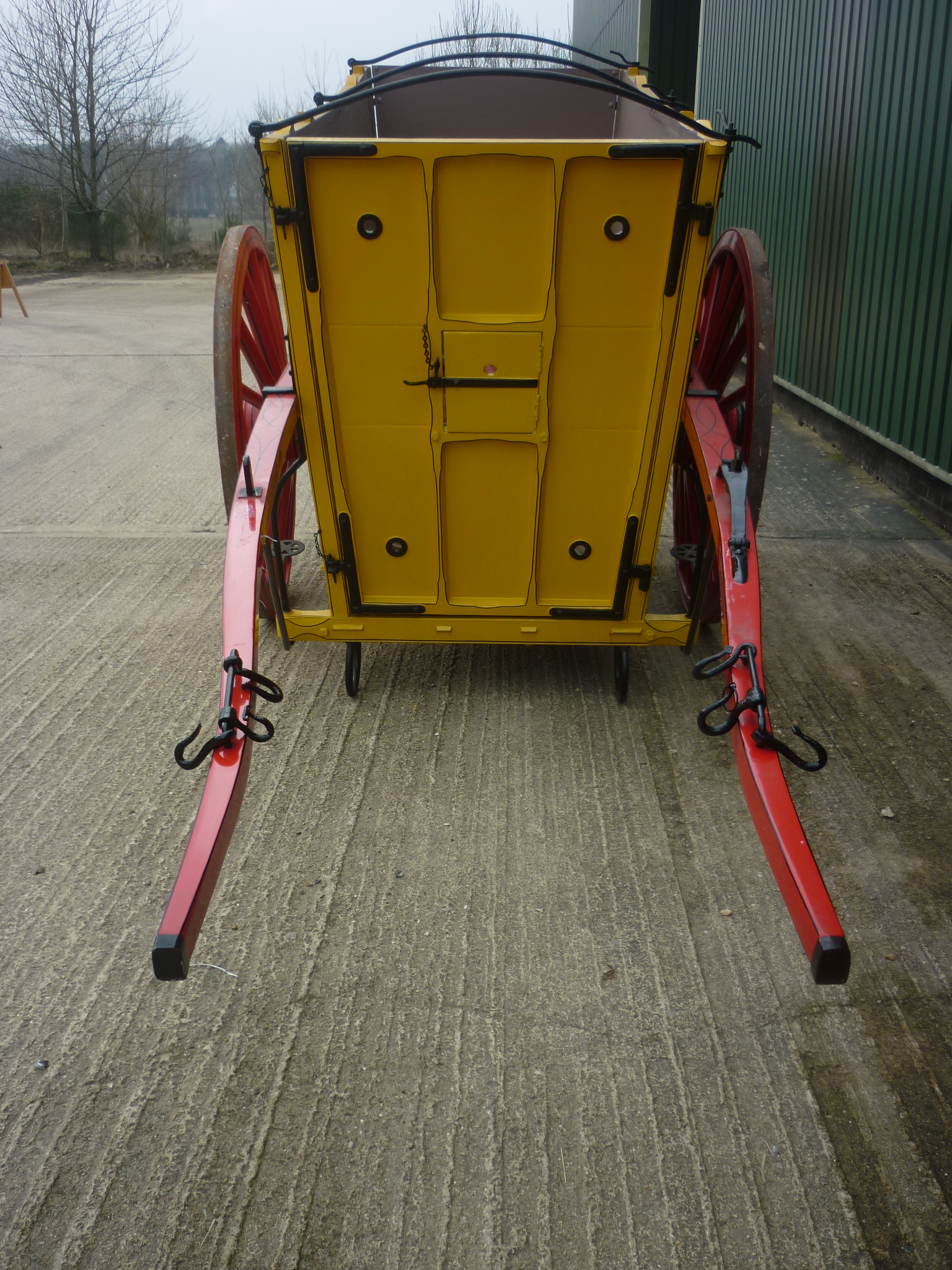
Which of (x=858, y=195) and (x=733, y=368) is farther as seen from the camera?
(x=858, y=195)

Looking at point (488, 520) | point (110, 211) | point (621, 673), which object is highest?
point (110, 211)

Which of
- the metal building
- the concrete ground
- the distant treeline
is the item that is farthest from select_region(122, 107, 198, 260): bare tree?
the concrete ground

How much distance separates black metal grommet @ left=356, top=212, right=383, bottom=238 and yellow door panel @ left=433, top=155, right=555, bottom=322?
15 cm

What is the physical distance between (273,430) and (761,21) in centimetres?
705

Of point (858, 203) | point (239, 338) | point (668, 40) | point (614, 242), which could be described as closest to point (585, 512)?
point (614, 242)

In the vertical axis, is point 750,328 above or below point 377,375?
above

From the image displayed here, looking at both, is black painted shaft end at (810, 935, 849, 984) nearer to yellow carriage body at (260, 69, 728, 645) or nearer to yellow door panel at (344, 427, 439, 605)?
yellow carriage body at (260, 69, 728, 645)

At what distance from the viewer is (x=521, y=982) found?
7.49 ft

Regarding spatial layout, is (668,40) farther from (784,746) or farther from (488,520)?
(784,746)

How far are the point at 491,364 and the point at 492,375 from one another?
3 cm

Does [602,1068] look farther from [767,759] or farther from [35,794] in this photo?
[35,794]

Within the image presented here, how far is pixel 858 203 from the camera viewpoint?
5.85 metres

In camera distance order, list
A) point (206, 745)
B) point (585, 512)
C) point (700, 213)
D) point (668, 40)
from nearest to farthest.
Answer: point (206, 745) → point (700, 213) → point (585, 512) → point (668, 40)

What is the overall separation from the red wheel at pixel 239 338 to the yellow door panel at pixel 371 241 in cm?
65
